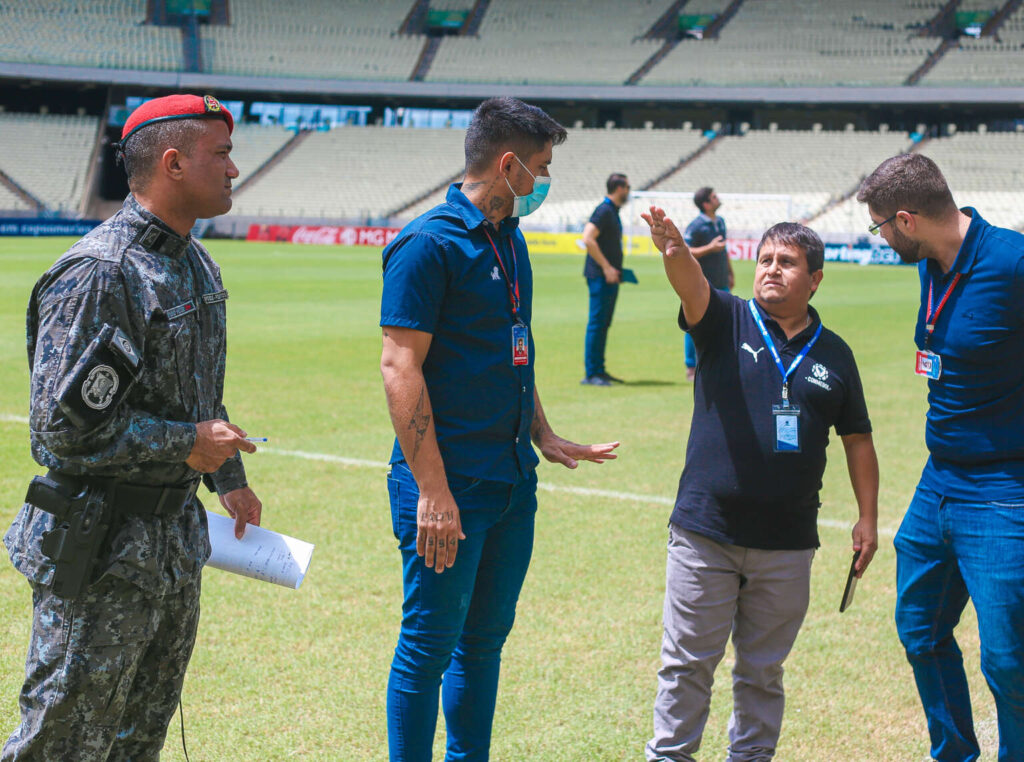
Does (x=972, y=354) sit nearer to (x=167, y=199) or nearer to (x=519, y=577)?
(x=519, y=577)

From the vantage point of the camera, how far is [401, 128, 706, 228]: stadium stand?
51.8 meters

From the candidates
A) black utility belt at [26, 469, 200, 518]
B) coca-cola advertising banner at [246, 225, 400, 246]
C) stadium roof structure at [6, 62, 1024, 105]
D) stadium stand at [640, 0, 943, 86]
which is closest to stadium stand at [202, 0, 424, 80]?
stadium roof structure at [6, 62, 1024, 105]

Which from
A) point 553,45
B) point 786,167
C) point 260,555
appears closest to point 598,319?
point 260,555

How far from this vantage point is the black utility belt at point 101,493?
2783 mm

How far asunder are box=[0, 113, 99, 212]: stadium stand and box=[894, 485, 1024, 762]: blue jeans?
54662mm

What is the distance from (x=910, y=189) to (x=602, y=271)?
28.1 feet

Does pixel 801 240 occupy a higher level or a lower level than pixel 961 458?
higher

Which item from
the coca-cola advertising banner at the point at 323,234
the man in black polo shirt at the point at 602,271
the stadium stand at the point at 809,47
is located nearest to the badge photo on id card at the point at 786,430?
the man in black polo shirt at the point at 602,271

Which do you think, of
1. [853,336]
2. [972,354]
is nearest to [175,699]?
[972,354]

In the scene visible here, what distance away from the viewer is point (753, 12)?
5922cm

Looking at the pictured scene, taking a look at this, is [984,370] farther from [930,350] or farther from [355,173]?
[355,173]

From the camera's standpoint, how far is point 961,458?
12.0 ft

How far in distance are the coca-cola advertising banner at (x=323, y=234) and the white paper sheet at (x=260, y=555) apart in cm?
4343

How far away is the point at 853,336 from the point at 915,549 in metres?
13.8
